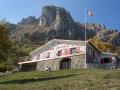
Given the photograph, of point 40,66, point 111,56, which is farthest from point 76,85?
point 111,56

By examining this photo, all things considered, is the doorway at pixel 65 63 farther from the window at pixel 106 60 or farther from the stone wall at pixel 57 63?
the window at pixel 106 60

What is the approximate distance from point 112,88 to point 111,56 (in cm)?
5503

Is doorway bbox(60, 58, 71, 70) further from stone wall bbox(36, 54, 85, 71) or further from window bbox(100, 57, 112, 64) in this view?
window bbox(100, 57, 112, 64)

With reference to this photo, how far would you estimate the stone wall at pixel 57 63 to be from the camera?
70188 mm

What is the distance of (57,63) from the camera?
74625mm

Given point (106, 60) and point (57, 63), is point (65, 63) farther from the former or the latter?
point (106, 60)

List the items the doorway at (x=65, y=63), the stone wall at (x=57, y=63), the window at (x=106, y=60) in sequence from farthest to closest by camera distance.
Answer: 1. the window at (x=106, y=60)
2. the doorway at (x=65, y=63)
3. the stone wall at (x=57, y=63)

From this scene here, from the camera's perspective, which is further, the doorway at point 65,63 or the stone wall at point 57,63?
the doorway at point 65,63

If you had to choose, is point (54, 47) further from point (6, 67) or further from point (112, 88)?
point (112, 88)

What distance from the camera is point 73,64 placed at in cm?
7131

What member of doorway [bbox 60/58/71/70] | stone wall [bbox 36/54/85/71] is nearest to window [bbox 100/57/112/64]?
doorway [bbox 60/58/71/70]

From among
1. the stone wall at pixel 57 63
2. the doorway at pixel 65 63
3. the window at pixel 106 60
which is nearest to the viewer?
the stone wall at pixel 57 63

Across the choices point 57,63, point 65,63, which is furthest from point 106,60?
point 57,63

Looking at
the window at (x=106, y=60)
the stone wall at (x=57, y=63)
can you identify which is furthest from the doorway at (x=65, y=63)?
the window at (x=106, y=60)
